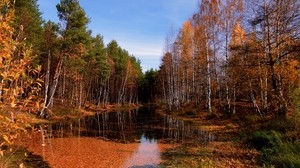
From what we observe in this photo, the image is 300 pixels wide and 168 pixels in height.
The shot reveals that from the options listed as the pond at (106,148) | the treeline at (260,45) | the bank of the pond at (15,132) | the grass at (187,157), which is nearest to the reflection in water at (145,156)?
the pond at (106,148)

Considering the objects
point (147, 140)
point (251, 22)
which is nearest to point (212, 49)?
point (251, 22)

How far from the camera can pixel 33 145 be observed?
1552 centimetres

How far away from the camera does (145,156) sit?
1368 cm

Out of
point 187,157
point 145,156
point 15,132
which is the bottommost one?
point 145,156

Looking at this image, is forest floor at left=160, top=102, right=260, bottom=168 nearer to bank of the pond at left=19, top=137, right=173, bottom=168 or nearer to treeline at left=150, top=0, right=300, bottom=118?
bank of the pond at left=19, top=137, right=173, bottom=168

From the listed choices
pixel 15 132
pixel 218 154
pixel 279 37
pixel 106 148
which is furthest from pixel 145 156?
pixel 279 37

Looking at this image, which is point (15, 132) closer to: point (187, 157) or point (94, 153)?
point (187, 157)

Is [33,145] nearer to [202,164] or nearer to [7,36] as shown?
[202,164]

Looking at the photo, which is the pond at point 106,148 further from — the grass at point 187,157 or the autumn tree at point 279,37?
the autumn tree at point 279,37

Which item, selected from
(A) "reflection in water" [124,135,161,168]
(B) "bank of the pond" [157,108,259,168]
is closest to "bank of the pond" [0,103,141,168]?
(A) "reflection in water" [124,135,161,168]

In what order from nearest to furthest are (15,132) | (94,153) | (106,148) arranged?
(15,132), (94,153), (106,148)

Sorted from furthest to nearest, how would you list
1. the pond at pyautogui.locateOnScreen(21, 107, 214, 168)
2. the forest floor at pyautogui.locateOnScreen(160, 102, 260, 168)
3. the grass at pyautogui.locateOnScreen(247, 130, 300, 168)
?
the pond at pyautogui.locateOnScreen(21, 107, 214, 168), the forest floor at pyautogui.locateOnScreen(160, 102, 260, 168), the grass at pyautogui.locateOnScreen(247, 130, 300, 168)

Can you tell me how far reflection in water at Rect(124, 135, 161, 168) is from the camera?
12030mm

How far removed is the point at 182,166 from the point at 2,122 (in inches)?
328
